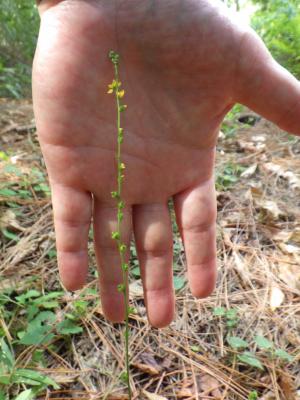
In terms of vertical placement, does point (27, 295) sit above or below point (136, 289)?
above

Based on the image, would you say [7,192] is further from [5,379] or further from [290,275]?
[290,275]

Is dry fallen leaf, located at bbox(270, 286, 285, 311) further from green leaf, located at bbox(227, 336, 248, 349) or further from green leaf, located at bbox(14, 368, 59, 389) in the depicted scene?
green leaf, located at bbox(14, 368, 59, 389)

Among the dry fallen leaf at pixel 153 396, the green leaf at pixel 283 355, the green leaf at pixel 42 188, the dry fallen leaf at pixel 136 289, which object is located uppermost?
the green leaf at pixel 42 188

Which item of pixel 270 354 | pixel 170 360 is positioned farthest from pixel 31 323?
pixel 270 354

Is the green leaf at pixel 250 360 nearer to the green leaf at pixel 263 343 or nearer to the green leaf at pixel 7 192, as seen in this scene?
the green leaf at pixel 263 343

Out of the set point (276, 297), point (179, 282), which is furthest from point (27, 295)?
point (276, 297)

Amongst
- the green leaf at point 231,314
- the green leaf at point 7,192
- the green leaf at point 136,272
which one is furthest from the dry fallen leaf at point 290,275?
the green leaf at point 7,192

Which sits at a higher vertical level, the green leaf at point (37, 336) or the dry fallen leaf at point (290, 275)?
the green leaf at point (37, 336)
